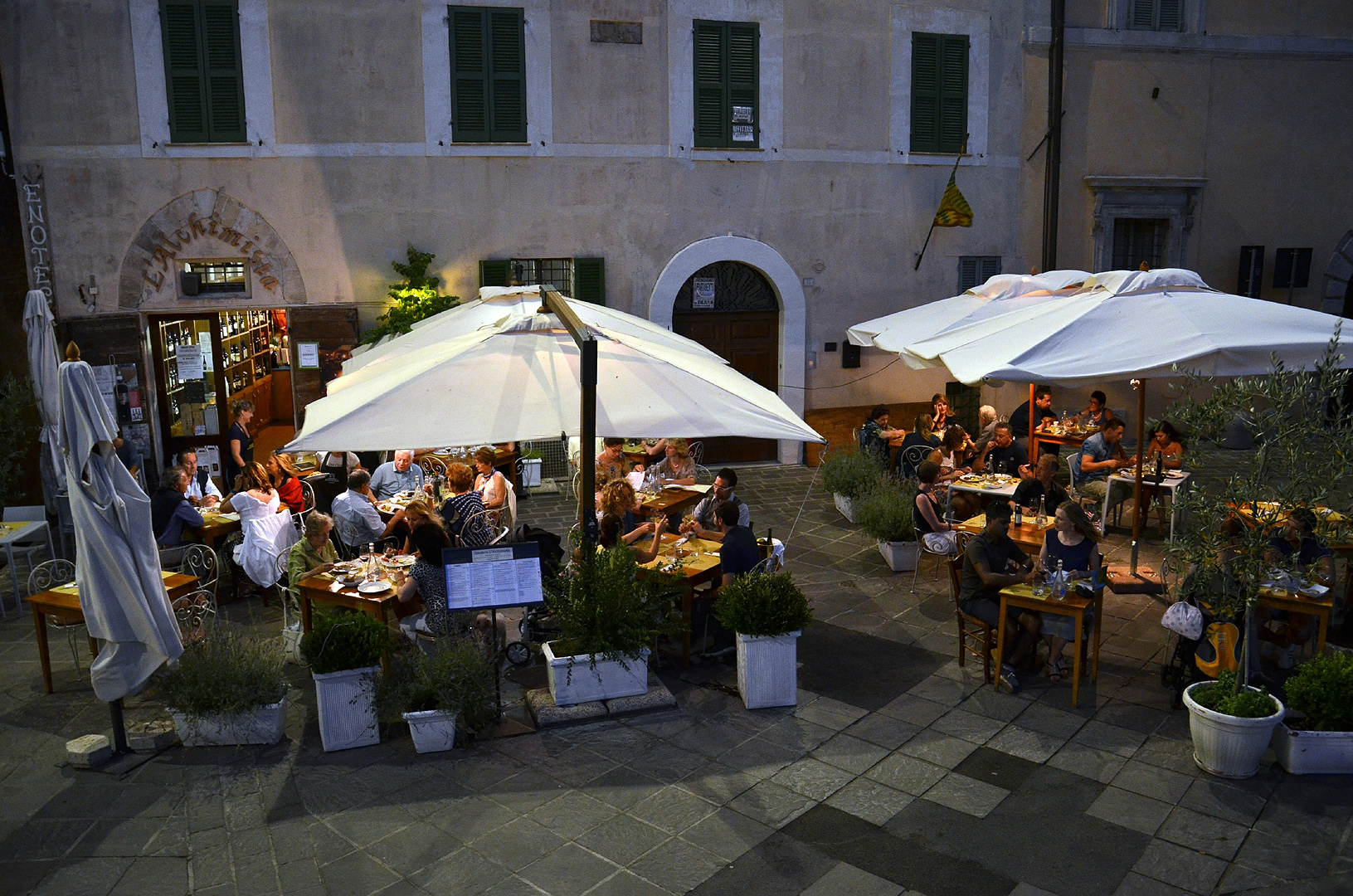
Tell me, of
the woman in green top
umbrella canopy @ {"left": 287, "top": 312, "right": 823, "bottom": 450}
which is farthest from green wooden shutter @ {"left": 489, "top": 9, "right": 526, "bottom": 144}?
the woman in green top

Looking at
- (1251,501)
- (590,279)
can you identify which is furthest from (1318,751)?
(590,279)

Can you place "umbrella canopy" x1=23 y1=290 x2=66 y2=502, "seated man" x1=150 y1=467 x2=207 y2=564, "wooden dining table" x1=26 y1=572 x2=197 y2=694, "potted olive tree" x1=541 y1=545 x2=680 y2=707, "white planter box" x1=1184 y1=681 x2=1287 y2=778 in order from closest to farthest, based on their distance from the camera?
"white planter box" x1=1184 y1=681 x2=1287 y2=778, "potted olive tree" x1=541 y1=545 x2=680 y2=707, "wooden dining table" x1=26 y1=572 x2=197 y2=694, "seated man" x1=150 y1=467 x2=207 y2=564, "umbrella canopy" x1=23 y1=290 x2=66 y2=502

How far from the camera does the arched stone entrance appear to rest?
14.5m

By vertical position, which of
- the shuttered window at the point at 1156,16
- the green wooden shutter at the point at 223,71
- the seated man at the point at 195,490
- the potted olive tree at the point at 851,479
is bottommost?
the potted olive tree at the point at 851,479

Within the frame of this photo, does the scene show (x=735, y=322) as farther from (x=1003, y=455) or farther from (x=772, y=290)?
(x=1003, y=455)

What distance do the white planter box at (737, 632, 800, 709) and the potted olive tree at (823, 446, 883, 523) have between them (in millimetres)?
4735

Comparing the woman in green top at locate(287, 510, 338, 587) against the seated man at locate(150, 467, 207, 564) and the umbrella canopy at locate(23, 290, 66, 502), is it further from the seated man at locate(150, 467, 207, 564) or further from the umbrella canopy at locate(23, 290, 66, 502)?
the umbrella canopy at locate(23, 290, 66, 502)

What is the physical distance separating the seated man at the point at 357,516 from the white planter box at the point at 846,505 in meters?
5.26

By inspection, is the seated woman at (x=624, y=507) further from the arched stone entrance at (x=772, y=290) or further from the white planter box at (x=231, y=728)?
the arched stone entrance at (x=772, y=290)

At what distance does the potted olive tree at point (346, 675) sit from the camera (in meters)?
6.57

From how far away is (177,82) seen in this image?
12.8 meters

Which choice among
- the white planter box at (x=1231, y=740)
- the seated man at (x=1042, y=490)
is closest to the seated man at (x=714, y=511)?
the seated man at (x=1042, y=490)

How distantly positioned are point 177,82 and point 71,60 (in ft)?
3.88

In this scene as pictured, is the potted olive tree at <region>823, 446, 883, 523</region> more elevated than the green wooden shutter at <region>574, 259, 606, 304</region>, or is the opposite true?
the green wooden shutter at <region>574, 259, 606, 304</region>
